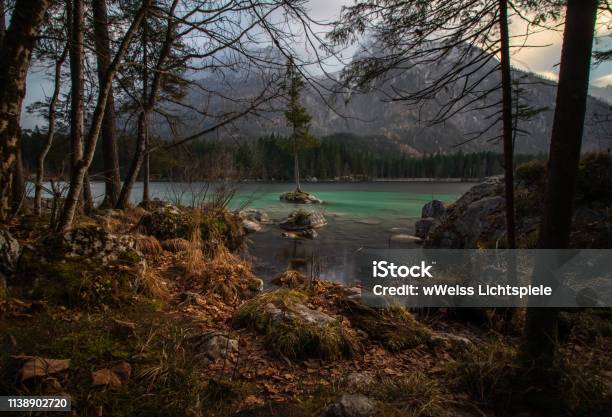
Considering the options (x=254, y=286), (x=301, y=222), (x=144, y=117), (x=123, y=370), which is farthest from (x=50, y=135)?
(x=301, y=222)

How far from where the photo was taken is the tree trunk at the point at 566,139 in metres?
1.93

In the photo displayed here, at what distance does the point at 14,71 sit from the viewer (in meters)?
3.15

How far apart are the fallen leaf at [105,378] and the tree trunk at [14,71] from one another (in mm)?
2817

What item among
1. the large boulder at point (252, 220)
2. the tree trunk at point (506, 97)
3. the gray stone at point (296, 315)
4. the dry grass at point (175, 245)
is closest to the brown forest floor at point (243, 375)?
the gray stone at point (296, 315)

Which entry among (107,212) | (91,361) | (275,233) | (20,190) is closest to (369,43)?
(91,361)

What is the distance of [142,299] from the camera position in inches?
142

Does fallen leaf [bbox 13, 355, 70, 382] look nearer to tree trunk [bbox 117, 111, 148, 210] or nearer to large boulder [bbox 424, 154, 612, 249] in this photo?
tree trunk [bbox 117, 111, 148, 210]

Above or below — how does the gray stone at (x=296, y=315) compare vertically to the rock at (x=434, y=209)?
below

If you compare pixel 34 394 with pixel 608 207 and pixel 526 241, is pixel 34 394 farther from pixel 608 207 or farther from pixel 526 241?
pixel 608 207

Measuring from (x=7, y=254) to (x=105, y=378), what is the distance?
245 cm

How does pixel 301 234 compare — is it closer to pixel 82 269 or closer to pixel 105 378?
pixel 82 269

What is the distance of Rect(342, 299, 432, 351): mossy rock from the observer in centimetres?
341

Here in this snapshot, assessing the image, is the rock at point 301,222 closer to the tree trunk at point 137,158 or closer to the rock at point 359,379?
the tree trunk at point 137,158

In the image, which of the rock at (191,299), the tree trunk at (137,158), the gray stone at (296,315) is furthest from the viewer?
A: the tree trunk at (137,158)
